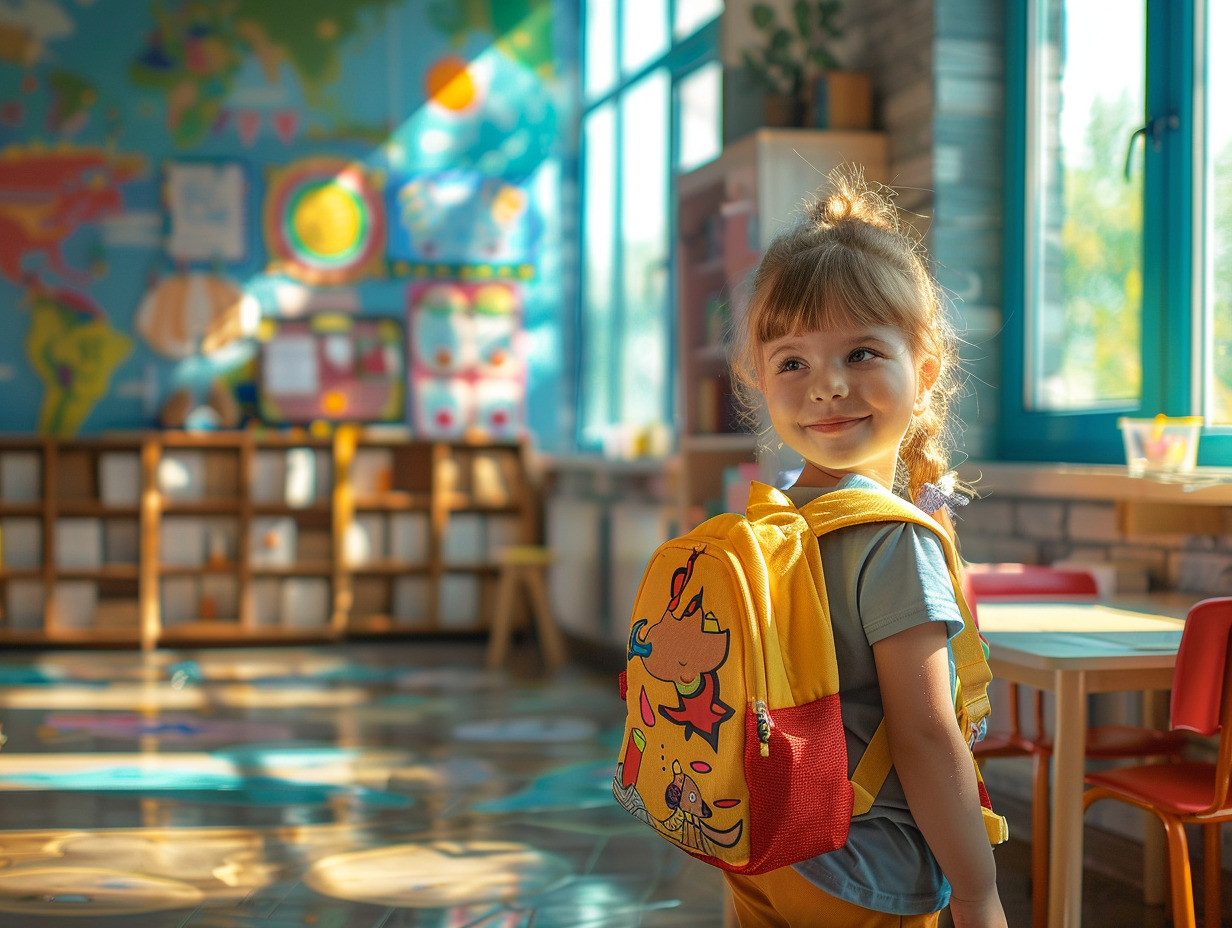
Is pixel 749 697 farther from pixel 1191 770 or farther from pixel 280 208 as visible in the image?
pixel 280 208

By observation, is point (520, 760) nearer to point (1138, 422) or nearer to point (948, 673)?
point (1138, 422)

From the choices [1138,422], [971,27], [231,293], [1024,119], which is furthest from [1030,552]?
[231,293]

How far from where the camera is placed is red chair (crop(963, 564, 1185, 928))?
222cm

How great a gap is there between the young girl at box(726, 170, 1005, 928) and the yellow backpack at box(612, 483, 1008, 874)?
0.03 m

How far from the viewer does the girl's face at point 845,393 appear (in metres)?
0.99

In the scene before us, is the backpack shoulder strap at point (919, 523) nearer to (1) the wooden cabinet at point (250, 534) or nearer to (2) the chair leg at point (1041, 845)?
(2) the chair leg at point (1041, 845)

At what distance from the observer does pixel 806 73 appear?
12.1 ft

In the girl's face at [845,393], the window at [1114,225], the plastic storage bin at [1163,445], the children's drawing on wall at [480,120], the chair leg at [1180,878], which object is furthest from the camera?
the children's drawing on wall at [480,120]

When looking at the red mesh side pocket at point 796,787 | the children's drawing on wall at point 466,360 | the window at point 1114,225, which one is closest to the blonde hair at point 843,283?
the red mesh side pocket at point 796,787

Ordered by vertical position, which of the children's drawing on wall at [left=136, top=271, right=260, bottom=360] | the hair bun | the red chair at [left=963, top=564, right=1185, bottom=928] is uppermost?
the children's drawing on wall at [left=136, top=271, right=260, bottom=360]

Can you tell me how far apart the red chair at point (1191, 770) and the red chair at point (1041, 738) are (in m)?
0.18

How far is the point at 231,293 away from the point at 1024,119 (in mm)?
4463

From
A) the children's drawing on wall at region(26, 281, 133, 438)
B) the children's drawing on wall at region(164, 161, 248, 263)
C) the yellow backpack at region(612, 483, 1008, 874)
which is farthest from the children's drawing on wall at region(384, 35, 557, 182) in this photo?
the yellow backpack at region(612, 483, 1008, 874)

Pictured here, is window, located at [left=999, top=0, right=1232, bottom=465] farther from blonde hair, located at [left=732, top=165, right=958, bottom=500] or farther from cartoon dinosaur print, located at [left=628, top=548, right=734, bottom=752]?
cartoon dinosaur print, located at [left=628, top=548, right=734, bottom=752]
